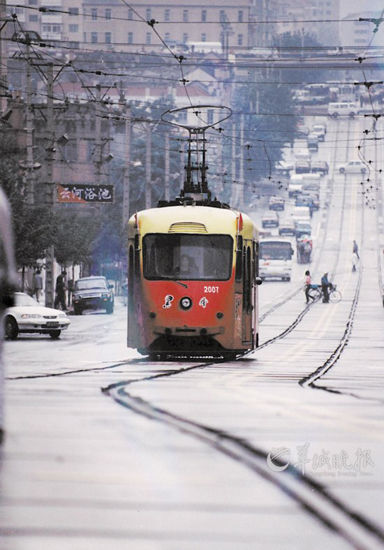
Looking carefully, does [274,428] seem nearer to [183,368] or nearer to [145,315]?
[183,368]

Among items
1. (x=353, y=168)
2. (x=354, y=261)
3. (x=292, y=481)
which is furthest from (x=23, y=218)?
(x=353, y=168)

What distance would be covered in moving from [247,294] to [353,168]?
147143 millimetres

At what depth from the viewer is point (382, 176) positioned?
15938 cm

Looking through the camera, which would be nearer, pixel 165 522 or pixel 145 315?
pixel 165 522

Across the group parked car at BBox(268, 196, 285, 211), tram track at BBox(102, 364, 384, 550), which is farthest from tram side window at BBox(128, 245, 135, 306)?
parked car at BBox(268, 196, 285, 211)

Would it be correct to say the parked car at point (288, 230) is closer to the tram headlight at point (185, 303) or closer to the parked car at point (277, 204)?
the parked car at point (277, 204)

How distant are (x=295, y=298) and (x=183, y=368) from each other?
165ft

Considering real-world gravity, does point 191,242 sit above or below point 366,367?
above

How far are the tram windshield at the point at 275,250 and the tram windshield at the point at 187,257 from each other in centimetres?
6337

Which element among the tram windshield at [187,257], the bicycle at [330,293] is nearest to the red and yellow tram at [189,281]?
the tram windshield at [187,257]

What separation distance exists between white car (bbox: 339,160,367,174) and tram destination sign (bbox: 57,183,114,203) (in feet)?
389

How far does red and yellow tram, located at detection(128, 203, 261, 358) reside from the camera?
25844 millimetres

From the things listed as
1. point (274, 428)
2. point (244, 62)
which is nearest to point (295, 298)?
point (274, 428)

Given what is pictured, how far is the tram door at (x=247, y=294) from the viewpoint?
87.0 ft
